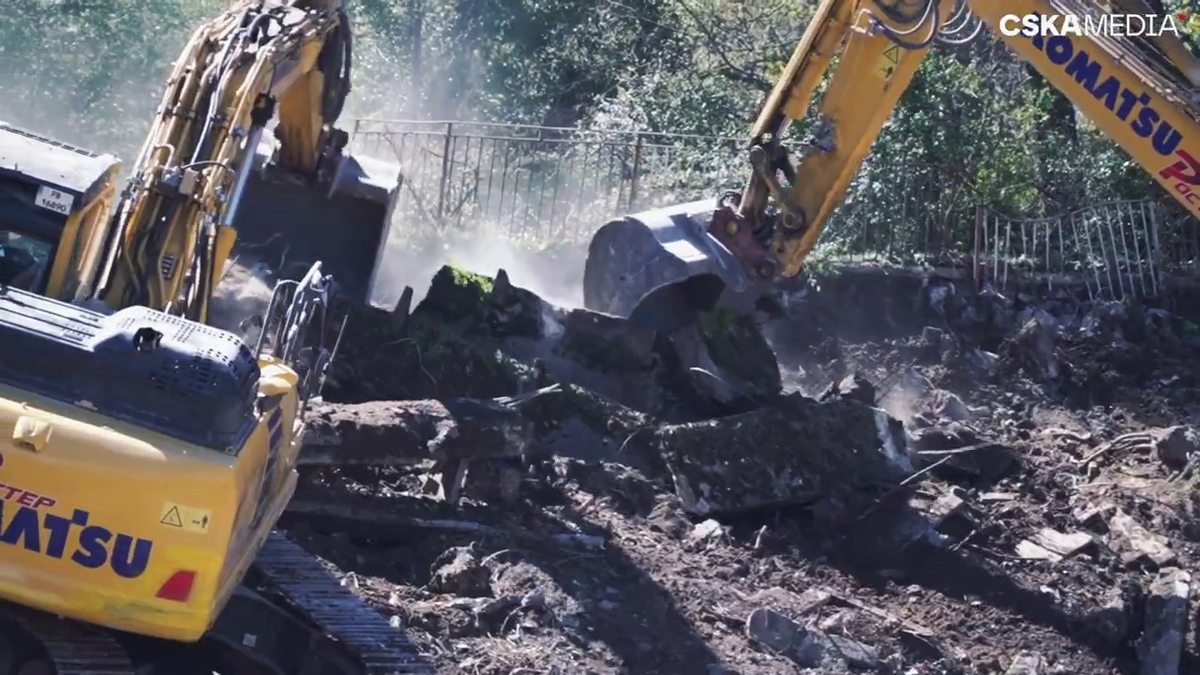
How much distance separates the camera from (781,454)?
986 cm

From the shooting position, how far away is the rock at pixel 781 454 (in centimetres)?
959

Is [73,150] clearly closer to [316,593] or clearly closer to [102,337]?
[102,337]

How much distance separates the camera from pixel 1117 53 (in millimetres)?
8961

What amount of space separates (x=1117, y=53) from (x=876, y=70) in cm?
145

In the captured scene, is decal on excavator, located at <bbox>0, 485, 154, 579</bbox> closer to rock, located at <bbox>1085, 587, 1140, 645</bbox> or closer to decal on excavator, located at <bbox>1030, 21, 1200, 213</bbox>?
rock, located at <bbox>1085, 587, 1140, 645</bbox>

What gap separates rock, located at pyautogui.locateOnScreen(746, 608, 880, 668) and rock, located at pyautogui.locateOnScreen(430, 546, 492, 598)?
1.33 m

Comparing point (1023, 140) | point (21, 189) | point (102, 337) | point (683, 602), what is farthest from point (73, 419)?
point (1023, 140)

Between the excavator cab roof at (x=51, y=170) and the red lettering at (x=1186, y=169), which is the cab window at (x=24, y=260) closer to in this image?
the excavator cab roof at (x=51, y=170)

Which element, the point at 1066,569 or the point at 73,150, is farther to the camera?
the point at 1066,569

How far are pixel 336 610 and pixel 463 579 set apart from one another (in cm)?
97

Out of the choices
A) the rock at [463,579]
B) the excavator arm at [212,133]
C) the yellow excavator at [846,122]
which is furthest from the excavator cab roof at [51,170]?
the yellow excavator at [846,122]

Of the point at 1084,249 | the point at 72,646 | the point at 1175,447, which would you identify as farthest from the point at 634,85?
the point at 72,646

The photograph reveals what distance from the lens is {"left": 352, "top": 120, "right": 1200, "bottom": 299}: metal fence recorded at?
49.4 feet

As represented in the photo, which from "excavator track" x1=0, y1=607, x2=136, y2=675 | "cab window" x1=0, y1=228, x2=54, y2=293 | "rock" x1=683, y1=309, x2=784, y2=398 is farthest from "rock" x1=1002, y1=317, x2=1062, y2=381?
"excavator track" x1=0, y1=607, x2=136, y2=675
